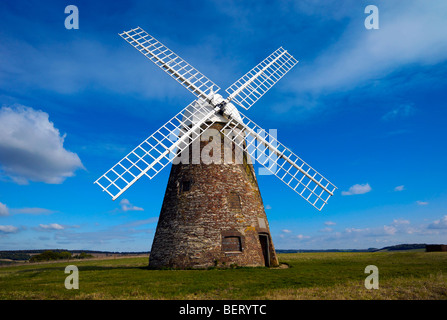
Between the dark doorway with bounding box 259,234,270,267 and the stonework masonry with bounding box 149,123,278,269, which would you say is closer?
the stonework masonry with bounding box 149,123,278,269

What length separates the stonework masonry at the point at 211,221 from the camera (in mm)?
16766

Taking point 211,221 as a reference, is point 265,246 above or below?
below

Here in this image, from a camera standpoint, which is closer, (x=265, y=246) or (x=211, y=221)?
(x=211, y=221)

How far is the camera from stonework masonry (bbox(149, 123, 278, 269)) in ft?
55.0

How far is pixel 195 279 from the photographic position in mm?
12602

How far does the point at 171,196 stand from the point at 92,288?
823 cm

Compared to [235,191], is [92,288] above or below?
below

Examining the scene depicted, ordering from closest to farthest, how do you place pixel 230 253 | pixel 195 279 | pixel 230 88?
pixel 195 279
pixel 230 253
pixel 230 88

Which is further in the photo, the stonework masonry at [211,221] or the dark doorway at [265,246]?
the dark doorway at [265,246]

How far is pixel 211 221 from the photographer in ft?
56.2
